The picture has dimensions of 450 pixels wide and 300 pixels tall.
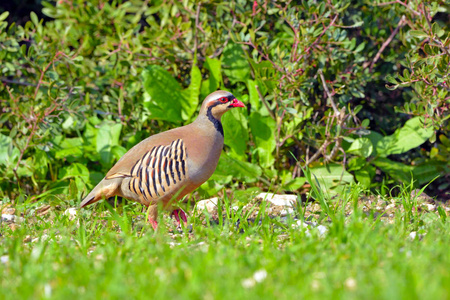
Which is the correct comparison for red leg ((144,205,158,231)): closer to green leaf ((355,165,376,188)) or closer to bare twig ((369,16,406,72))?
green leaf ((355,165,376,188))

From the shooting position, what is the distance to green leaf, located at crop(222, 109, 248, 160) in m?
5.54

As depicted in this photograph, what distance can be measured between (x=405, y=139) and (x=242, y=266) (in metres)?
3.25

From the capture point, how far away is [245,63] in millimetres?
5781

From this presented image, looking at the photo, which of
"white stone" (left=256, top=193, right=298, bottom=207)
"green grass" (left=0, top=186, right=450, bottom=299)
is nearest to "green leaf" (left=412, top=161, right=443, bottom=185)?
"white stone" (left=256, top=193, right=298, bottom=207)

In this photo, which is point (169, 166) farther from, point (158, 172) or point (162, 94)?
point (162, 94)

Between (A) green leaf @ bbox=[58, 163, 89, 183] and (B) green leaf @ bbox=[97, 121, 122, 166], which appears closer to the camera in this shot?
(A) green leaf @ bbox=[58, 163, 89, 183]

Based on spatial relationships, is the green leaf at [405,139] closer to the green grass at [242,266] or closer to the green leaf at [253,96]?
the green leaf at [253,96]

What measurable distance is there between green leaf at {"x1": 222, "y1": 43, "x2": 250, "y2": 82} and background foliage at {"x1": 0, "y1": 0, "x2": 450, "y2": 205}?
11 millimetres

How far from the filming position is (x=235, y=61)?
578cm

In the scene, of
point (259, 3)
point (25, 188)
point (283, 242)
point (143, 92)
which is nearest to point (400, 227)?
point (283, 242)

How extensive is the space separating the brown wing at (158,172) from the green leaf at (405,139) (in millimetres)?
2211

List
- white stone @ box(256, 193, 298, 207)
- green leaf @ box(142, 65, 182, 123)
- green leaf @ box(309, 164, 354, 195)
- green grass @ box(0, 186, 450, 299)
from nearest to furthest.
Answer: green grass @ box(0, 186, 450, 299), white stone @ box(256, 193, 298, 207), green leaf @ box(309, 164, 354, 195), green leaf @ box(142, 65, 182, 123)

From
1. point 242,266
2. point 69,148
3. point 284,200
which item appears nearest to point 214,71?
point 284,200

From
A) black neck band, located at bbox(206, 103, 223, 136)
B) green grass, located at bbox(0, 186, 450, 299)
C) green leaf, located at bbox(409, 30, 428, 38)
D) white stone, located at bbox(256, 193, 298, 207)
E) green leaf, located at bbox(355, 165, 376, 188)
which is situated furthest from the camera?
green leaf, located at bbox(355, 165, 376, 188)
